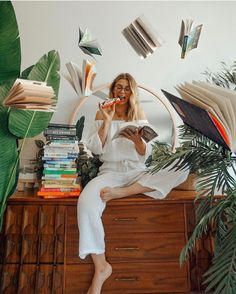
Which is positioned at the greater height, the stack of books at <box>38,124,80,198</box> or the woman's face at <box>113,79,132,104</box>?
the woman's face at <box>113,79,132,104</box>

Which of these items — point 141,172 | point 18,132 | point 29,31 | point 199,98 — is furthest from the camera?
point 29,31

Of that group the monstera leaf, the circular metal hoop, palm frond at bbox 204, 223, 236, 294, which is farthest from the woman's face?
palm frond at bbox 204, 223, 236, 294

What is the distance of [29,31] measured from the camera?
1826 millimetres

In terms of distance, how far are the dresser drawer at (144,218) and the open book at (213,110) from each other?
57cm

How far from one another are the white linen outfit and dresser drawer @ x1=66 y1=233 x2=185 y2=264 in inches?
3.3

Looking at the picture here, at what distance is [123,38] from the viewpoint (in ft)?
6.11

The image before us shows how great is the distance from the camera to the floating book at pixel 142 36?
107cm

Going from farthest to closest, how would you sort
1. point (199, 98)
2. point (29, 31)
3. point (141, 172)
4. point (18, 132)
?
point (29, 31) < point (141, 172) < point (18, 132) < point (199, 98)

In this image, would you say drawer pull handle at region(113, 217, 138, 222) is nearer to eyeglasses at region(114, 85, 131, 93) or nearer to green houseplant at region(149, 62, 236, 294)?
green houseplant at region(149, 62, 236, 294)

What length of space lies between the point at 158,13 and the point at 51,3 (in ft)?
2.62

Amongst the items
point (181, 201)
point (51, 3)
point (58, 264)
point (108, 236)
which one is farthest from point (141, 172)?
point (51, 3)

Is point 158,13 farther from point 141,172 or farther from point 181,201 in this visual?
point 181,201

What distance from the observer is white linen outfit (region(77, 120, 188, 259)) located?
3.43ft

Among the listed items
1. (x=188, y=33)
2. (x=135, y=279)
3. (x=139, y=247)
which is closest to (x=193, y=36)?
(x=188, y=33)
